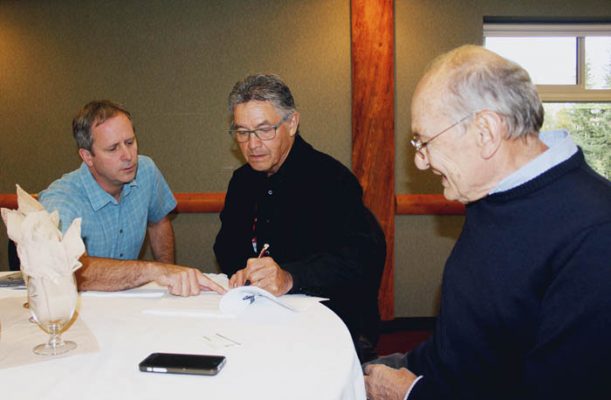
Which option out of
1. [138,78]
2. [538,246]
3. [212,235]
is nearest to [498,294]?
[538,246]

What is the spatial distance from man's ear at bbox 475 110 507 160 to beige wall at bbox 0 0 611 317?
3.00m

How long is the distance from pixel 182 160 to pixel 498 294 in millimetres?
3543

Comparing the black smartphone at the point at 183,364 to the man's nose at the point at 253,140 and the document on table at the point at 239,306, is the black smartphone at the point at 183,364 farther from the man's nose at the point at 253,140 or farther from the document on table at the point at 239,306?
the man's nose at the point at 253,140

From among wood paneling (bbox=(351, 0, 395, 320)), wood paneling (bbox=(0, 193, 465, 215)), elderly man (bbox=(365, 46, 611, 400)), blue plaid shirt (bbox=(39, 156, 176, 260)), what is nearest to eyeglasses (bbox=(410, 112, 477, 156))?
elderly man (bbox=(365, 46, 611, 400))

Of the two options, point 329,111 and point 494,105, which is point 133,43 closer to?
point 329,111

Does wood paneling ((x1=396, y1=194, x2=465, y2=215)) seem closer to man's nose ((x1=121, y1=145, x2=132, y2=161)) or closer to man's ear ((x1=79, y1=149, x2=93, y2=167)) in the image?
man's nose ((x1=121, y1=145, x2=132, y2=161))

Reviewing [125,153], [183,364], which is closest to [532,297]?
[183,364]

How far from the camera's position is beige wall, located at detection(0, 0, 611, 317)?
424cm

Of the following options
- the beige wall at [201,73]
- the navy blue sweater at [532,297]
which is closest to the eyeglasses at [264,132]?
the navy blue sweater at [532,297]

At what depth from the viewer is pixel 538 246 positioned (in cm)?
120

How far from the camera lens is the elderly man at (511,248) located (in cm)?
112

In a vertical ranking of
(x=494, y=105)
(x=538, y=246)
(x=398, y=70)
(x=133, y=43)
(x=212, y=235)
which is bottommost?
(x=212, y=235)

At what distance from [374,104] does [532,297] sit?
10.1ft

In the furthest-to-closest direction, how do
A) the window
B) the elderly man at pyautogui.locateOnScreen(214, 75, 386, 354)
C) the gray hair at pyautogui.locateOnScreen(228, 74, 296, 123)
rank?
the window → the gray hair at pyautogui.locateOnScreen(228, 74, 296, 123) → the elderly man at pyautogui.locateOnScreen(214, 75, 386, 354)
